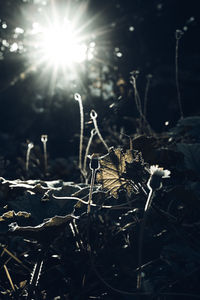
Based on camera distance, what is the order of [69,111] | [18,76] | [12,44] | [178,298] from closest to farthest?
[178,298] → [69,111] → [12,44] → [18,76]

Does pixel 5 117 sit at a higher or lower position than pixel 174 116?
higher

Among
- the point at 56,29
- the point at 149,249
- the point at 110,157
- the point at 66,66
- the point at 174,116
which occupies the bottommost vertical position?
the point at 149,249

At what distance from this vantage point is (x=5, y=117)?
365 centimetres

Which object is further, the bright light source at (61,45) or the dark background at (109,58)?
the dark background at (109,58)

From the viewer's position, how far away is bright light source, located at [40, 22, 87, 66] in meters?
2.71

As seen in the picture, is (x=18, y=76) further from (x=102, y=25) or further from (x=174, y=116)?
(x=174, y=116)

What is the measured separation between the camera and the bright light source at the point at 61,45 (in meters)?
2.71

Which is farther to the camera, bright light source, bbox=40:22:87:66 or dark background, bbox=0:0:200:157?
dark background, bbox=0:0:200:157

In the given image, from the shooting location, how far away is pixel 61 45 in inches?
103

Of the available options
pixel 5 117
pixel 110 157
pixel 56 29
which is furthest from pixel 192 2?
pixel 110 157

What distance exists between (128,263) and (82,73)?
7.93 ft

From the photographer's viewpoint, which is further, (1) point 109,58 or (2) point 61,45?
(1) point 109,58

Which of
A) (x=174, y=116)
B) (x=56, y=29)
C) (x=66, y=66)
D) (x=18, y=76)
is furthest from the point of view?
(x=18, y=76)

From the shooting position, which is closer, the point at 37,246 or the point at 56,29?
the point at 37,246
